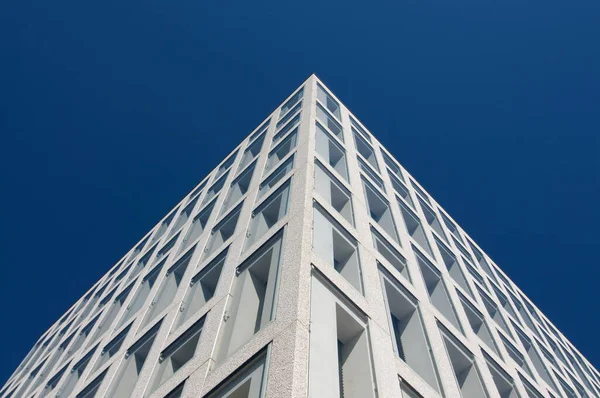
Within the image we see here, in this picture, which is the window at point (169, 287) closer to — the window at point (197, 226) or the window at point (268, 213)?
the window at point (197, 226)

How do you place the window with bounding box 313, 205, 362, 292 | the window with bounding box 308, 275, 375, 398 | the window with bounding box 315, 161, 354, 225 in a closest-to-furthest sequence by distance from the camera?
the window with bounding box 308, 275, 375, 398 < the window with bounding box 313, 205, 362, 292 < the window with bounding box 315, 161, 354, 225

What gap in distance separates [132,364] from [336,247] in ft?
25.4

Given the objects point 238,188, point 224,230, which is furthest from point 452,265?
point 224,230

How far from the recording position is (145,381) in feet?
48.9

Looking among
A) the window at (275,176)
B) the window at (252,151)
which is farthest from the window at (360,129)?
the window at (275,176)

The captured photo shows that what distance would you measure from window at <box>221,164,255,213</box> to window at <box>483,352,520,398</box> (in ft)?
36.8

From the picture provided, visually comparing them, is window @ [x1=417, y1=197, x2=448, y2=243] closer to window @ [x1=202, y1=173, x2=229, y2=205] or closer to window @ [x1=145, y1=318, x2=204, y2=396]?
window @ [x1=202, y1=173, x2=229, y2=205]

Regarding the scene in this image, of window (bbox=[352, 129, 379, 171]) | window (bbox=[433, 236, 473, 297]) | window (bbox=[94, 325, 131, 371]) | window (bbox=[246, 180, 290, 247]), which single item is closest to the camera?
window (bbox=[246, 180, 290, 247])

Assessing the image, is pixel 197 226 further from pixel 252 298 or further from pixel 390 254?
pixel 252 298

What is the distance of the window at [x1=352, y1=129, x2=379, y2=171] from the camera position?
98.3 ft

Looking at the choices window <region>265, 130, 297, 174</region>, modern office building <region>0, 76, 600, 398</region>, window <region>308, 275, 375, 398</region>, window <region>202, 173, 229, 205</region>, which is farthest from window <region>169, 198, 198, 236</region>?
window <region>308, 275, 375, 398</region>

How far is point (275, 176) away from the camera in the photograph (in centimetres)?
2002

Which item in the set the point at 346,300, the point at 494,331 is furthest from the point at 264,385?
the point at 494,331

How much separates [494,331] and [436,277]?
3161mm
